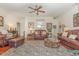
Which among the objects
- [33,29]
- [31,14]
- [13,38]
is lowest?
[13,38]

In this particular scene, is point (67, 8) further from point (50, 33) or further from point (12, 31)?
point (12, 31)

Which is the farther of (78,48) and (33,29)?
(33,29)

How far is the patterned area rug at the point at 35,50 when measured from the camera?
10.3ft

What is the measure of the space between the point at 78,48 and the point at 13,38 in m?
1.55

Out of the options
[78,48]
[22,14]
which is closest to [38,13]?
[22,14]

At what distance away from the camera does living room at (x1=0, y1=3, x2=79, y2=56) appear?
3.14 meters

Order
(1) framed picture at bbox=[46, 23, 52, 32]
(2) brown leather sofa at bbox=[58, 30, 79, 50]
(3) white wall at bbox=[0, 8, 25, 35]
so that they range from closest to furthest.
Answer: (2) brown leather sofa at bbox=[58, 30, 79, 50] < (3) white wall at bbox=[0, 8, 25, 35] < (1) framed picture at bbox=[46, 23, 52, 32]

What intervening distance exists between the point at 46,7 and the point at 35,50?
1057mm

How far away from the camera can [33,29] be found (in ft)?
Result: 10.8

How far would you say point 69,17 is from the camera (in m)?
3.23

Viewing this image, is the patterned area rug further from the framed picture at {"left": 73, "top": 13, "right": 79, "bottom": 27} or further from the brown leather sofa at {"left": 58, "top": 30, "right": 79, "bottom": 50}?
the framed picture at {"left": 73, "top": 13, "right": 79, "bottom": 27}

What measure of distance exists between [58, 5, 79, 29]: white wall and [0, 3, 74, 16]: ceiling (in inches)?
3.3

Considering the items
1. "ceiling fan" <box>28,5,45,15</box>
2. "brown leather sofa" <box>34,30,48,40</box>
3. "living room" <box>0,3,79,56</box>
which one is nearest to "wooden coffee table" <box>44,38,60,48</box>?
"living room" <box>0,3,79,56</box>

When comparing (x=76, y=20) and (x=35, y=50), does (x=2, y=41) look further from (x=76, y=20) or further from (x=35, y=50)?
(x=76, y=20)
